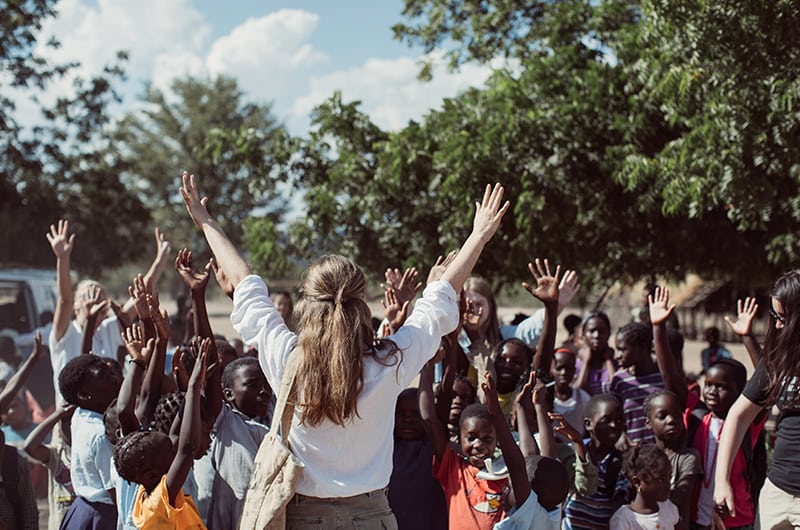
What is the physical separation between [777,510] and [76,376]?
9.61ft

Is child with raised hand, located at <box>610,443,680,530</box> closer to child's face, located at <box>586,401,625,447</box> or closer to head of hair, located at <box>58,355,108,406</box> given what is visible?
child's face, located at <box>586,401,625,447</box>

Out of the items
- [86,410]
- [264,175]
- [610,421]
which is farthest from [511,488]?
[264,175]

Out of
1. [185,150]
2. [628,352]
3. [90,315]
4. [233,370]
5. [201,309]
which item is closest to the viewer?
[201,309]

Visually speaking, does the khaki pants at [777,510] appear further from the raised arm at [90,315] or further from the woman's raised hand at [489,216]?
the raised arm at [90,315]

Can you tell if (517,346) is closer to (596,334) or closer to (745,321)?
(745,321)

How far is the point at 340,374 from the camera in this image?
245cm

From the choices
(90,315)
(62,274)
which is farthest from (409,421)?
(62,274)

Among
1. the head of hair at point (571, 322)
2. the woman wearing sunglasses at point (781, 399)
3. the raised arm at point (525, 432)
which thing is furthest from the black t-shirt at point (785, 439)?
the head of hair at point (571, 322)

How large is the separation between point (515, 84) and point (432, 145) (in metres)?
1.05

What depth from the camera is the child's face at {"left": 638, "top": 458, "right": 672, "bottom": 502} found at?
372 cm

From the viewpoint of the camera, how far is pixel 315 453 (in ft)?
8.30

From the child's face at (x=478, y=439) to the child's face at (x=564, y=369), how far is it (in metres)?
1.40

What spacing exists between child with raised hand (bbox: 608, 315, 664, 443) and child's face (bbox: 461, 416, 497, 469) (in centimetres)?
126

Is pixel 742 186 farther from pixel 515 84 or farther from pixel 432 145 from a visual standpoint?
pixel 432 145
